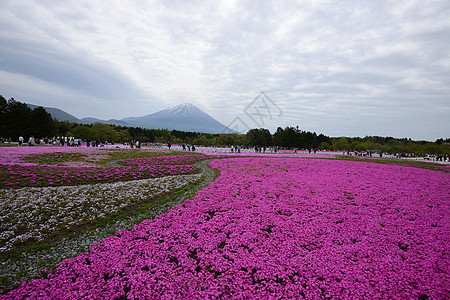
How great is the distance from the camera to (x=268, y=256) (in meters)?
Answer: 7.66

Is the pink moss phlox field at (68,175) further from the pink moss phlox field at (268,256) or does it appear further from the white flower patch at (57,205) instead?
the pink moss phlox field at (268,256)

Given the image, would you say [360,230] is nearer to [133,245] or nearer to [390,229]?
[390,229]

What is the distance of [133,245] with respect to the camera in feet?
27.2

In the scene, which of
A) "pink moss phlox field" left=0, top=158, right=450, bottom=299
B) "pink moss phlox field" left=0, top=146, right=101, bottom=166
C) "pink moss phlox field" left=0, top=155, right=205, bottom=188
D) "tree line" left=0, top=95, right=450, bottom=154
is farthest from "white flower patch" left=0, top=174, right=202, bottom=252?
"tree line" left=0, top=95, right=450, bottom=154

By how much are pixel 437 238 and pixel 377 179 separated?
14.1 meters

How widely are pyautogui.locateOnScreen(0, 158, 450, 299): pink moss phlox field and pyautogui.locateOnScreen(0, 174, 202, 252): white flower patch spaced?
3.21 m

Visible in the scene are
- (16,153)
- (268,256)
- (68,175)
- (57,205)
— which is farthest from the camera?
(16,153)

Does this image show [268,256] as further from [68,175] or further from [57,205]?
[68,175]

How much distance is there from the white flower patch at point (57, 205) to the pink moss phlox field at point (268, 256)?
10.5 ft

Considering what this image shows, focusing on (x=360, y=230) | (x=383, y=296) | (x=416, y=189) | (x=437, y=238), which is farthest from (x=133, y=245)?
(x=416, y=189)

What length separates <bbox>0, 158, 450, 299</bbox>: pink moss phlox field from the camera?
6.04 meters

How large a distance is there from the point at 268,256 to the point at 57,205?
1268 centimetres

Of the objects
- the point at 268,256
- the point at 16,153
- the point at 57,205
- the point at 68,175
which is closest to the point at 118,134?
the point at 16,153

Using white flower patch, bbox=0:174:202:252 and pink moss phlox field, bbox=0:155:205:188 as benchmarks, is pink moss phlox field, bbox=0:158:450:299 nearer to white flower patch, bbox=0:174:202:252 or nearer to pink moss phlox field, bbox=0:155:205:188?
white flower patch, bbox=0:174:202:252
